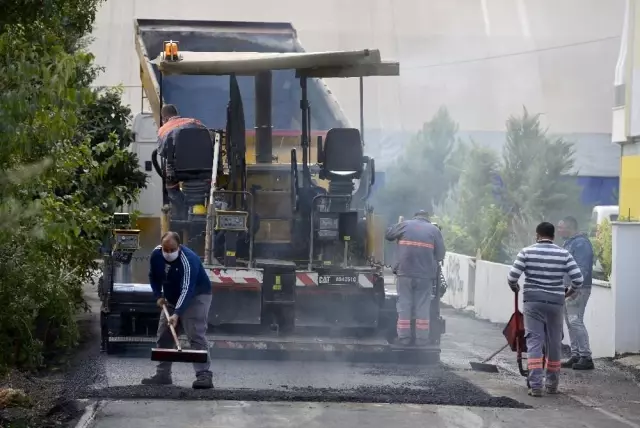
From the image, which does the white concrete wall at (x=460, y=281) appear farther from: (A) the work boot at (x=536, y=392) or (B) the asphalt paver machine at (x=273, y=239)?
(A) the work boot at (x=536, y=392)

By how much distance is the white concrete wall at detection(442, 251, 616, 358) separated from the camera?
13.2m

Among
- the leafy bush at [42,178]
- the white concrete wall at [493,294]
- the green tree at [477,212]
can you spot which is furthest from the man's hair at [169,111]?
the green tree at [477,212]

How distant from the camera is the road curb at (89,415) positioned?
27.9ft

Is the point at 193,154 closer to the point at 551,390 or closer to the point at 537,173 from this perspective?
the point at 551,390

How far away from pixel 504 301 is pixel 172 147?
23.7 ft

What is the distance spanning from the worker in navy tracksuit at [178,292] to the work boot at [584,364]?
4.26m

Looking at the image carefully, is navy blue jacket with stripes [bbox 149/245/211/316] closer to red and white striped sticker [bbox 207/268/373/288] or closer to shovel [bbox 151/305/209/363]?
shovel [bbox 151/305/209/363]

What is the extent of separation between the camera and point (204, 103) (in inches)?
580

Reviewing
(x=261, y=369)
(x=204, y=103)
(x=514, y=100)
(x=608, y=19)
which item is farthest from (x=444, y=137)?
(x=261, y=369)

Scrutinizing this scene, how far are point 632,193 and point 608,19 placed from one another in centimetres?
862

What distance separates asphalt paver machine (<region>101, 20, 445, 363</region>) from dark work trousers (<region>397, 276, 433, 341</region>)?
4.9 inches

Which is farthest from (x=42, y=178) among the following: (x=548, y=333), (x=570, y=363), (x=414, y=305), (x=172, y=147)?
(x=570, y=363)

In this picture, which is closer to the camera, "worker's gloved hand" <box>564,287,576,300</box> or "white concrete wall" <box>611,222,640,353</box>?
"worker's gloved hand" <box>564,287,576,300</box>

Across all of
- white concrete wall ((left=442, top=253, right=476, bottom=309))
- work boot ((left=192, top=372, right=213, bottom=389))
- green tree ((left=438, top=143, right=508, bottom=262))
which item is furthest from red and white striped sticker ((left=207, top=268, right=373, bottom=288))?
green tree ((left=438, top=143, right=508, bottom=262))
